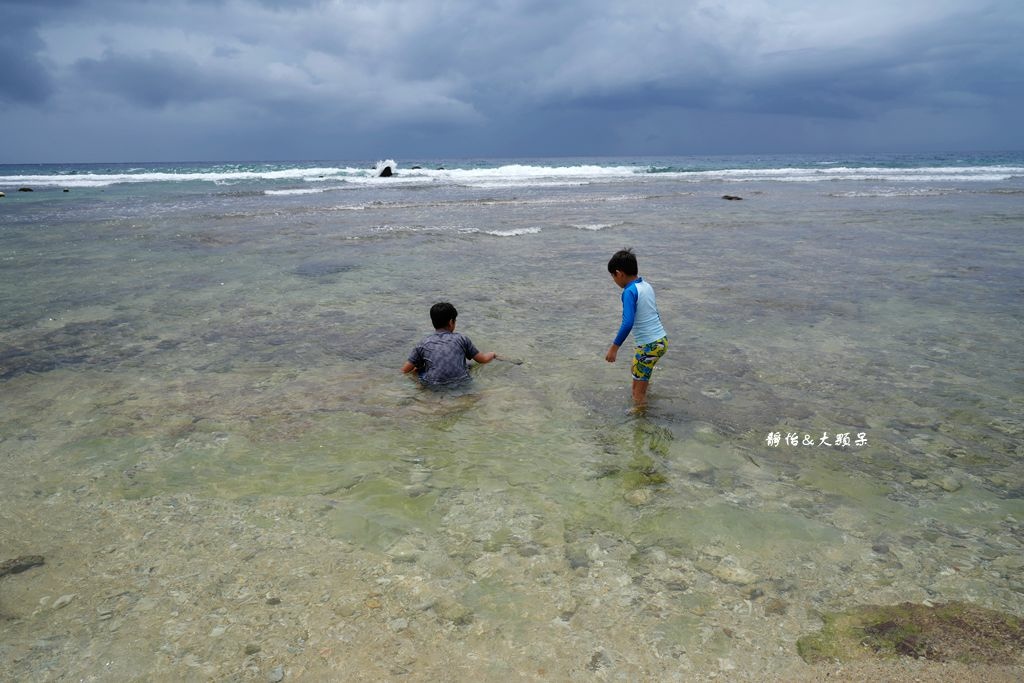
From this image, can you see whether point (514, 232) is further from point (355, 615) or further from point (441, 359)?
point (355, 615)

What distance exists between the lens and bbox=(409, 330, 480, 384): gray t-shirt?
18.4 ft

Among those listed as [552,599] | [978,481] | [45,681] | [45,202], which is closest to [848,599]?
[552,599]

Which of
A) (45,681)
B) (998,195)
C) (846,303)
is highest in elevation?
(998,195)

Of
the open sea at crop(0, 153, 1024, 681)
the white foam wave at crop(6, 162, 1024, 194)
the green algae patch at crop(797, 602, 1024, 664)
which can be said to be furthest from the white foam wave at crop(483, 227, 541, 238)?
the white foam wave at crop(6, 162, 1024, 194)

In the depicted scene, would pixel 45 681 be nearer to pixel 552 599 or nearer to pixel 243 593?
pixel 243 593

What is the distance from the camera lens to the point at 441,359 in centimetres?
563

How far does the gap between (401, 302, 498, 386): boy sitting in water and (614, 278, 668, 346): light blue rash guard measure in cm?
149

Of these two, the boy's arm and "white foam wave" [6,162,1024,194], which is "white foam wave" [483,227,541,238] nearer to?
the boy's arm

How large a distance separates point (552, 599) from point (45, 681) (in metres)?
2.07

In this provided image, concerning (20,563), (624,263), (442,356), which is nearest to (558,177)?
(442,356)

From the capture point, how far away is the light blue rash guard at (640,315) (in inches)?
202

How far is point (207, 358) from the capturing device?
623 cm

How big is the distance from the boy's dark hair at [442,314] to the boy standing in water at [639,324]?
5.37 ft

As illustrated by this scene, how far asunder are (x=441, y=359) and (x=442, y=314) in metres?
0.49
